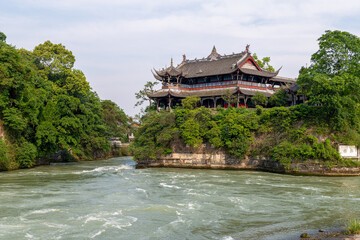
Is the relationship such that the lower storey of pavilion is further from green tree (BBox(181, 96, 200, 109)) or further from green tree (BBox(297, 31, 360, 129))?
green tree (BBox(297, 31, 360, 129))

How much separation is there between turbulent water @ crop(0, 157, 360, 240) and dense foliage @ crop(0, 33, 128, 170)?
22.5ft

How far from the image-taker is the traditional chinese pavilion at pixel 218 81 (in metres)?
43.4

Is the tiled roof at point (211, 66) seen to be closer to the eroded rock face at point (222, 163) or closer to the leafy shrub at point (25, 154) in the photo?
the eroded rock face at point (222, 163)

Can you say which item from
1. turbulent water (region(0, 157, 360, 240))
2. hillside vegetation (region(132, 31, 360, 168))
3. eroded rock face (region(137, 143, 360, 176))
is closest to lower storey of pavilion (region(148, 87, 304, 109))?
hillside vegetation (region(132, 31, 360, 168))

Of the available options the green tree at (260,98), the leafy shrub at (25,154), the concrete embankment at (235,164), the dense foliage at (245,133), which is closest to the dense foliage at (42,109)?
the leafy shrub at (25,154)

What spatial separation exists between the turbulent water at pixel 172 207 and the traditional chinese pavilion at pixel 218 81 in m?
18.5

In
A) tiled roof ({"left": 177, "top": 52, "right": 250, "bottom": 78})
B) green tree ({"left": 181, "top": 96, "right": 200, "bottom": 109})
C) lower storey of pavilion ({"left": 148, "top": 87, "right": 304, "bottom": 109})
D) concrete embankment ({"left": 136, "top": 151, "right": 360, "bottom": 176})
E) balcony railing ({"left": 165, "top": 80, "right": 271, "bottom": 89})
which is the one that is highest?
tiled roof ({"left": 177, "top": 52, "right": 250, "bottom": 78})

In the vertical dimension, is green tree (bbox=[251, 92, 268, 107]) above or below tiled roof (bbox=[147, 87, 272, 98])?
below

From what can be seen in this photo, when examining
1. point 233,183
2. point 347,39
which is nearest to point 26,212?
point 233,183

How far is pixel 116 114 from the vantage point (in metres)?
55.6

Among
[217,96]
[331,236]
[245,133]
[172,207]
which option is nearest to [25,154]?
[172,207]

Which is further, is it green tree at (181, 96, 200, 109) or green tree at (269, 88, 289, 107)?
green tree at (269, 88, 289, 107)

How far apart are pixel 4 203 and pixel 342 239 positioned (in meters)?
15.5

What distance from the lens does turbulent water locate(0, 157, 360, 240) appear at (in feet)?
43.2
